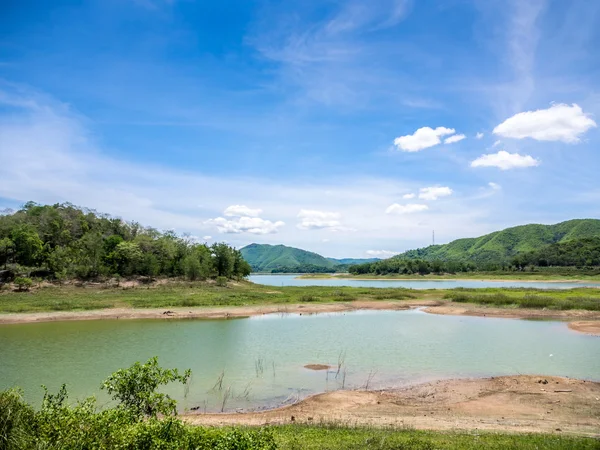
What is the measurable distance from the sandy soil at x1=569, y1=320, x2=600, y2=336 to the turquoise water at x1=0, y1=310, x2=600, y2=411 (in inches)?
48.4

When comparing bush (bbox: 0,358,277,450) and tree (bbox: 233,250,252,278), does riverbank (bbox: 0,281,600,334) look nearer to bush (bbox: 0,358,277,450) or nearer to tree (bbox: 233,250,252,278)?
tree (bbox: 233,250,252,278)

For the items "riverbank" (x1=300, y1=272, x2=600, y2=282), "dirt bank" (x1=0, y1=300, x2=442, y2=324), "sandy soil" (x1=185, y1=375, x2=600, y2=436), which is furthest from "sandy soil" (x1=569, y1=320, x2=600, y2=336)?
"riverbank" (x1=300, y1=272, x2=600, y2=282)

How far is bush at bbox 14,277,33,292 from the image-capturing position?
56906 millimetres

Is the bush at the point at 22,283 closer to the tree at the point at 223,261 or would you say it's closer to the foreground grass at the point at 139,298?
the foreground grass at the point at 139,298

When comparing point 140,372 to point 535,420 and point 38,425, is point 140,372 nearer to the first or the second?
point 38,425

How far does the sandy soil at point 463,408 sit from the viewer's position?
14.0m

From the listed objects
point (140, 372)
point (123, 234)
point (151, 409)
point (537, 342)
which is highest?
point (123, 234)

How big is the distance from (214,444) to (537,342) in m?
31.1

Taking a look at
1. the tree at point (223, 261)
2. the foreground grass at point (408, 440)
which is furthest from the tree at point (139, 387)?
the tree at point (223, 261)

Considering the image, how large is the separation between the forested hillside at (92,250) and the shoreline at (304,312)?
26.9 metres

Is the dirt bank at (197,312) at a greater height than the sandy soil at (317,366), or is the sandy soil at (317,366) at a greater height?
the dirt bank at (197,312)

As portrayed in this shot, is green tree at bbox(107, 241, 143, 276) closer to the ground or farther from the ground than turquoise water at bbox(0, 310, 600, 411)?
farther from the ground

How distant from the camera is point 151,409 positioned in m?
10.7

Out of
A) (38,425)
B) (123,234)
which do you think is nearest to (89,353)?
(38,425)
